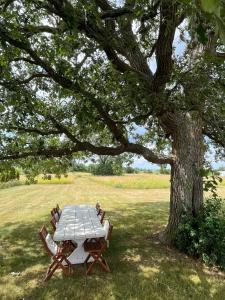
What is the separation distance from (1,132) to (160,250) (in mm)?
6157

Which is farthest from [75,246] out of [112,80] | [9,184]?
[9,184]

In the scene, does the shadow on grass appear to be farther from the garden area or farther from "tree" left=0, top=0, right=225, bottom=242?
"tree" left=0, top=0, right=225, bottom=242

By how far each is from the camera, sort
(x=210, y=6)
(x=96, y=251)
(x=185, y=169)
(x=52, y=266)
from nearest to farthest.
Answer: (x=210, y=6), (x=52, y=266), (x=96, y=251), (x=185, y=169)

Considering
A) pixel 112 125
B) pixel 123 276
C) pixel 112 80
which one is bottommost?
pixel 123 276

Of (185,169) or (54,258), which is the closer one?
(54,258)

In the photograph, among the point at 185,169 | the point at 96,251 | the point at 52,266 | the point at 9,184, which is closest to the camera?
the point at 52,266

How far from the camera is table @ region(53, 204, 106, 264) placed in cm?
787

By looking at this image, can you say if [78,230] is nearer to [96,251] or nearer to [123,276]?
[96,251]

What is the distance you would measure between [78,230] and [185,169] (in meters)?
3.65

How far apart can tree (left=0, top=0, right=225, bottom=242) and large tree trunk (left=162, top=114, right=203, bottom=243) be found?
30 millimetres

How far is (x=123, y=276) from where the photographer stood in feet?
25.4

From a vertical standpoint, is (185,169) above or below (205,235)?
above

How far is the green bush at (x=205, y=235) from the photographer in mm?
8406

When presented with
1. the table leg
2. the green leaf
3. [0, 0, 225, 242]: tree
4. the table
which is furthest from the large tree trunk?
the green leaf
